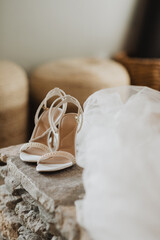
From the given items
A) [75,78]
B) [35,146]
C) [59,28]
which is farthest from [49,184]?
[59,28]

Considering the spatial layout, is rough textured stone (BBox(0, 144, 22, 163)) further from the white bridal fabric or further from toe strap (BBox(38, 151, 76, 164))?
the white bridal fabric

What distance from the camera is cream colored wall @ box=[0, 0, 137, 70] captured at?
190cm

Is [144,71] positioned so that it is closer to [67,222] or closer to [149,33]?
[149,33]

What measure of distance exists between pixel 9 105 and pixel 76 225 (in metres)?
1.00

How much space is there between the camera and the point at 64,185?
82cm

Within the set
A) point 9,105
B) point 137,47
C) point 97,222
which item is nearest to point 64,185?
point 97,222

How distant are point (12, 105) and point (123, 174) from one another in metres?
1.06

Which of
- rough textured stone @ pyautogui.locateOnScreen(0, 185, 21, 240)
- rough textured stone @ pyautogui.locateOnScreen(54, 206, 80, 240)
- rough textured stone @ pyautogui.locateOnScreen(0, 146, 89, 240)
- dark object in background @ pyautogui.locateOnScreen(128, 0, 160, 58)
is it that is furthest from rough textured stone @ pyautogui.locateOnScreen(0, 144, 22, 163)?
dark object in background @ pyautogui.locateOnScreen(128, 0, 160, 58)

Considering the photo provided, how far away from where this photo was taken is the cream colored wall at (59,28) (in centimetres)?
190

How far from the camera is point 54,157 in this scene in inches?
35.4

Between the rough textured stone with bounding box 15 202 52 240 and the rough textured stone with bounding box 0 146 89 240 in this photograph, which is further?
the rough textured stone with bounding box 15 202 52 240

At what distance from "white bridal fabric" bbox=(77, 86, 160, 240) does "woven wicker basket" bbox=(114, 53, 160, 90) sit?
1.45 m

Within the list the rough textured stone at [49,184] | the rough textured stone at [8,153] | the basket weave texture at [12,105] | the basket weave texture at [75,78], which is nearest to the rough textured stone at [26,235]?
the rough textured stone at [49,184]

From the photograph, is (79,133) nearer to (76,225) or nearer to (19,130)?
(76,225)
